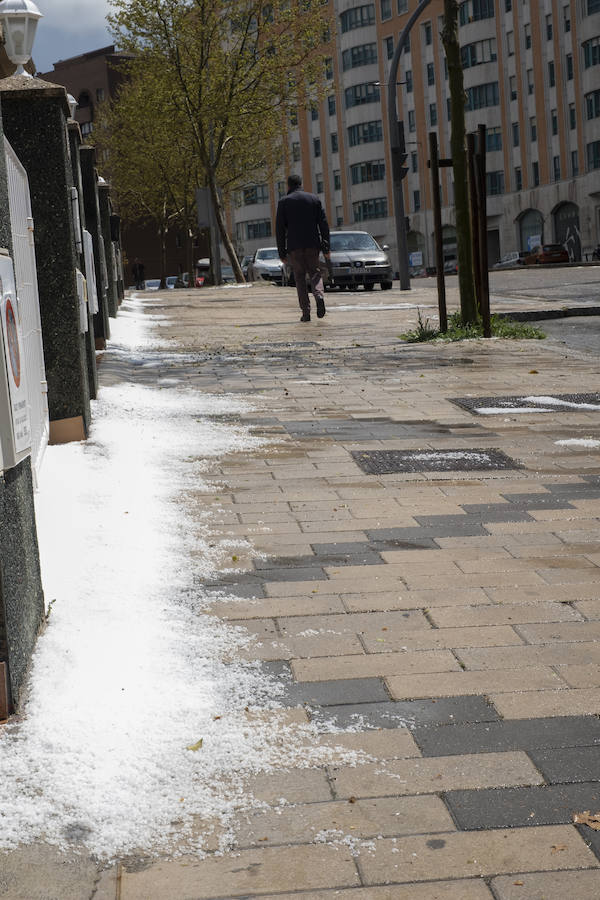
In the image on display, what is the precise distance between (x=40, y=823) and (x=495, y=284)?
24.4 meters

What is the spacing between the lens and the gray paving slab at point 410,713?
3.01 m

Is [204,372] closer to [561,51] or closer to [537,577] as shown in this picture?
[537,577]

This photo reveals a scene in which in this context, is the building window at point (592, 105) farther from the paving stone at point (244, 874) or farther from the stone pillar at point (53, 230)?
the paving stone at point (244, 874)

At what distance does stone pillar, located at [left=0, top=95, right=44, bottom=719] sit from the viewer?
2.99 metres

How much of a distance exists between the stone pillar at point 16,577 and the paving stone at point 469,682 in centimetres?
96

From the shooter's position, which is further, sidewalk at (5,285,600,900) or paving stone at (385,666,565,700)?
paving stone at (385,666,565,700)

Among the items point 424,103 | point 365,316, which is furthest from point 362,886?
point 424,103

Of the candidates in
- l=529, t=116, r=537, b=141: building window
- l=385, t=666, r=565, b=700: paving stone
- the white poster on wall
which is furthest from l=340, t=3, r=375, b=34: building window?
l=385, t=666, r=565, b=700: paving stone

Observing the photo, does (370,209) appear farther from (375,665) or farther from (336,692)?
(336,692)

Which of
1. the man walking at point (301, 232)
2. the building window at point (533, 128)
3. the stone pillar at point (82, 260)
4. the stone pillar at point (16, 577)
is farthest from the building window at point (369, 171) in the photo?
the stone pillar at point (16, 577)

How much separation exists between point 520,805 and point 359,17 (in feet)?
295

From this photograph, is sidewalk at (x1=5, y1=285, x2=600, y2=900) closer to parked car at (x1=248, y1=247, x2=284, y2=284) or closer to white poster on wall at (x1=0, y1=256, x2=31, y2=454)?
white poster on wall at (x1=0, y1=256, x2=31, y2=454)

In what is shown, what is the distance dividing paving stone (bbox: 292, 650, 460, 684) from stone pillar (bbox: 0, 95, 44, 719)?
736 mm

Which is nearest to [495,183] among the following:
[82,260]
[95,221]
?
[95,221]
